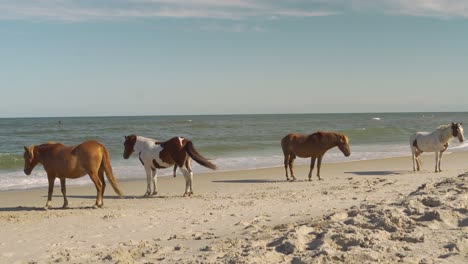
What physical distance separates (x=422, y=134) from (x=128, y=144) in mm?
8746

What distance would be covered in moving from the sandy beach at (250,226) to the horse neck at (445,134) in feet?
11.1

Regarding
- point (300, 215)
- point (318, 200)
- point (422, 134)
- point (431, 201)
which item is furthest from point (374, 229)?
point (422, 134)

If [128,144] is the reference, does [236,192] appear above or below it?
below

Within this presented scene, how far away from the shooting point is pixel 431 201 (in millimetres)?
6473

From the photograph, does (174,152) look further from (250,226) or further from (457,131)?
(457,131)

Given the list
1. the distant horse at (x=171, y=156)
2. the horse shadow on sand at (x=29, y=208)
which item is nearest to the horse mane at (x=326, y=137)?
the distant horse at (x=171, y=156)

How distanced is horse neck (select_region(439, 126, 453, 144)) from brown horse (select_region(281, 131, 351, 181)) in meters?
3.09

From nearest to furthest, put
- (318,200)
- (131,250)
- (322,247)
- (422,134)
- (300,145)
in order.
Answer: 1. (322,247)
2. (131,250)
3. (318,200)
4. (300,145)
5. (422,134)

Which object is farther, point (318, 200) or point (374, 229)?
point (318, 200)

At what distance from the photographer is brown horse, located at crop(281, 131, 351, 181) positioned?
13133 mm

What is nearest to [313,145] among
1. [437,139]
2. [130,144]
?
[437,139]

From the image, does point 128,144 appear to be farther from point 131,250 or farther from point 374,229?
point 374,229

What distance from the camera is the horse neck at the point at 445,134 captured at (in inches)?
555

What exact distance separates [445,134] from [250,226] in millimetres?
9620
